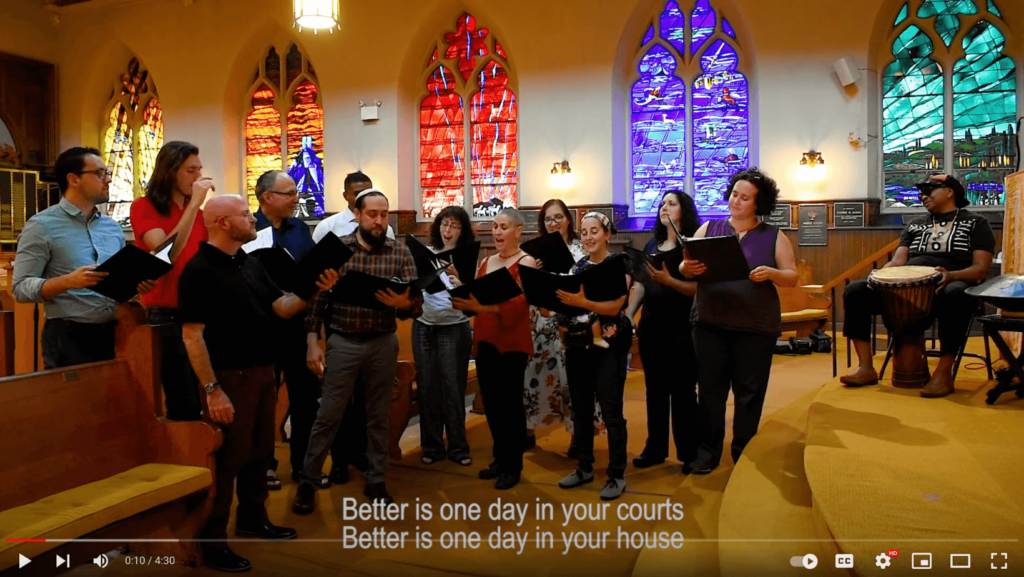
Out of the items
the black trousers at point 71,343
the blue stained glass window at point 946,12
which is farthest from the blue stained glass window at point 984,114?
the black trousers at point 71,343

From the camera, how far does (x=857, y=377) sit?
4.00m

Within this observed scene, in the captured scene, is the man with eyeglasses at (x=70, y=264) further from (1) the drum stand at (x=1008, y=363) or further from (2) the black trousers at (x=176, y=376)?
(1) the drum stand at (x=1008, y=363)

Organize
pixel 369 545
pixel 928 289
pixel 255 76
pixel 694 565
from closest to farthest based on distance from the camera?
pixel 694 565, pixel 369 545, pixel 928 289, pixel 255 76

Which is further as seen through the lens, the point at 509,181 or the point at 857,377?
the point at 509,181

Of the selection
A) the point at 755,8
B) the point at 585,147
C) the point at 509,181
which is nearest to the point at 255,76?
the point at 509,181

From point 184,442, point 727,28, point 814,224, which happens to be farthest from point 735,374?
point 727,28

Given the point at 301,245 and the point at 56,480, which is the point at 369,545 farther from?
the point at 301,245

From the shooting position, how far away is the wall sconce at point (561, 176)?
33.0 ft

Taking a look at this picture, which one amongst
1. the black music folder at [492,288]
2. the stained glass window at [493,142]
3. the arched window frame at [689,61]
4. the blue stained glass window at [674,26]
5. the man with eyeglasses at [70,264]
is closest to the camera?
the man with eyeglasses at [70,264]

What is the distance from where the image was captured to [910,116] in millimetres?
9320

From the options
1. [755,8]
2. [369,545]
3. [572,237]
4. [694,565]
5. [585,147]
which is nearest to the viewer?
[694,565]

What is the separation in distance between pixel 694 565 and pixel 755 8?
27.5 feet

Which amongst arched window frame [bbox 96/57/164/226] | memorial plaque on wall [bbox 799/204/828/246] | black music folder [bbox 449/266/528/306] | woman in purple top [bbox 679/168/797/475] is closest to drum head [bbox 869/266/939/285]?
woman in purple top [bbox 679/168/797/475]

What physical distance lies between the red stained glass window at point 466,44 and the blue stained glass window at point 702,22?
283 cm
